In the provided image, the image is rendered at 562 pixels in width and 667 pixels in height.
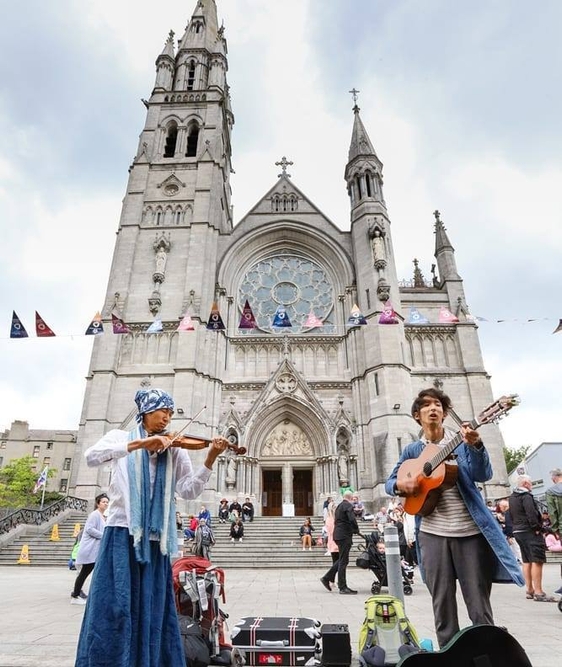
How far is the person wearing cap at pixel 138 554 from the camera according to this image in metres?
2.07

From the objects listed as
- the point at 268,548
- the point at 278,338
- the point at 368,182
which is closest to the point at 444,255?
the point at 368,182

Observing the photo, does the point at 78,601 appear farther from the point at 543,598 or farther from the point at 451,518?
the point at 543,598

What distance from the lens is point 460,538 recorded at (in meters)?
2.55

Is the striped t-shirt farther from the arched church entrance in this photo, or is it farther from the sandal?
the arched church entrance

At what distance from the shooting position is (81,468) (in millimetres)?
18078

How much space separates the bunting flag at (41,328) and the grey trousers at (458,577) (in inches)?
661

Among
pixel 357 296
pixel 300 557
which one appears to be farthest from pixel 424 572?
A: pixel 357 296

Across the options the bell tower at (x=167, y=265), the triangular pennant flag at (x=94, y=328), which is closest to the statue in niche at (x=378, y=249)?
the bell tower at (x=167, y=265)

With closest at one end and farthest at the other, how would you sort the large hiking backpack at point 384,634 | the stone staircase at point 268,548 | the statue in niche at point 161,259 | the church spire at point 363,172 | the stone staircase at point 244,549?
the large hiking backpack at point 384,634 < the stone staircase at point 268,548 < the stone staircase at point 244,549 < the statue in niche at point 161,259 < the church spire at point 363,172

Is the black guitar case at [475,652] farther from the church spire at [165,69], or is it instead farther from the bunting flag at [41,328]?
the church spire at [165,69]

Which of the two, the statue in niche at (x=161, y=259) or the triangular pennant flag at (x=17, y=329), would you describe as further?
the statue in niche at (x=161, y=259)

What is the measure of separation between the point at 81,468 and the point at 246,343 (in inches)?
352

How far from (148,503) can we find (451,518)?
5.70ft

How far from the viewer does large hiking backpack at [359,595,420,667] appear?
9.59 ft
